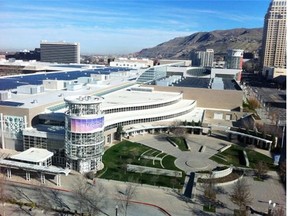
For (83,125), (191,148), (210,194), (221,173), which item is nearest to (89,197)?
(83,125)

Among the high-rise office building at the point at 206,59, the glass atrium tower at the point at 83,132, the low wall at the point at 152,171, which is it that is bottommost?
the low wall at the point at 152,171

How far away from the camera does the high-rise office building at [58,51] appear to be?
4926 inches

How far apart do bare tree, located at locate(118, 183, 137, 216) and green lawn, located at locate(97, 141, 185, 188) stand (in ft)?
4.80

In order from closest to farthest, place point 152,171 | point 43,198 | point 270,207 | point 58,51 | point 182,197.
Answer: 1. point 270,207
2. point 43,198
3. point 182,197
4. point 152,171
5. point 58,51

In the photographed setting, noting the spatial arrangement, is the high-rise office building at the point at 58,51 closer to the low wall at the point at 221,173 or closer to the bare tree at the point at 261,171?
the low wall at the point at 221,173

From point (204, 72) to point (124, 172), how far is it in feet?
177

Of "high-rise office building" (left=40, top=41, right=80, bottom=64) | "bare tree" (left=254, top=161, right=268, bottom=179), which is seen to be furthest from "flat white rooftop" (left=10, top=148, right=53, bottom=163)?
"high-rise office building" (left=40, top=41, right=80, bottom=64)

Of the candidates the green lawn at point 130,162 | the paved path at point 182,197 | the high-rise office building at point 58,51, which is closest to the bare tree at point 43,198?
the paved path at point 182,197

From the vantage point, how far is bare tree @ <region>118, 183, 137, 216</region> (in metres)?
20.5

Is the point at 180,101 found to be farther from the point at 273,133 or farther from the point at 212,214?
the point at 212,214

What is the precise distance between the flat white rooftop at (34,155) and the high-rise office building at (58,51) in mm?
105387

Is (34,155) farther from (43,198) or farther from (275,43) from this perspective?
(275,43)

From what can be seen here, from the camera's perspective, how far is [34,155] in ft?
→ 83.4

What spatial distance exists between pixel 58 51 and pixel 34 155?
10770cm
